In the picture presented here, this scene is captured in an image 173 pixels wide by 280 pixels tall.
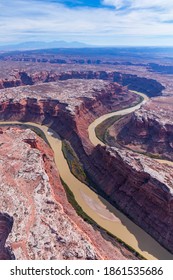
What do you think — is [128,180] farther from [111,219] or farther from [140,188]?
[111,219]

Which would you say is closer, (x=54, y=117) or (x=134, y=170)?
(x=134, y=170)

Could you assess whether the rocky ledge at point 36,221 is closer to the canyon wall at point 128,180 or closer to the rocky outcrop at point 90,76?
the canyon wall at point 128,180

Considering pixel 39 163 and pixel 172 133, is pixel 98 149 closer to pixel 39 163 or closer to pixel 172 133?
pixel 39 163

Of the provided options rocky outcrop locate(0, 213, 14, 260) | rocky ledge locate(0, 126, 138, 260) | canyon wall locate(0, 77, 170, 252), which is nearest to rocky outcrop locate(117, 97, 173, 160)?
canyon wall locate(0, 77, 170, 252)

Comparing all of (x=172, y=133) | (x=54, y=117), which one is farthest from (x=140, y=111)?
(x=54, y=117)

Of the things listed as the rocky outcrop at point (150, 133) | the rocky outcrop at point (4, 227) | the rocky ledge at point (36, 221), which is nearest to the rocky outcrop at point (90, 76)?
the rocky outcrop at point (150, 133)

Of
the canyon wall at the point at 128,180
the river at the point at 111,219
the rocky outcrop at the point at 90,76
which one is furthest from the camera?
the rocky outcrop at the point at 90,76

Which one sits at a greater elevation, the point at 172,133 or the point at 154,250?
the point at 172,133

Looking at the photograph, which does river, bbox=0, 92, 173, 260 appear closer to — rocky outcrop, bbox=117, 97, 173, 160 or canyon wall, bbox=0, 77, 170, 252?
canyon wall, bbox=0, 77, 170, 252
